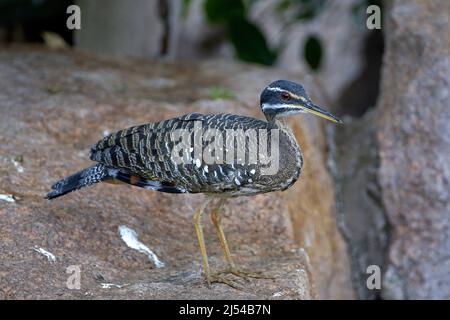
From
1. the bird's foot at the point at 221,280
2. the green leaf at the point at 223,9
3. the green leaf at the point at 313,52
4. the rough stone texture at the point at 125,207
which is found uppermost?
the green leaf at the point at 223,9

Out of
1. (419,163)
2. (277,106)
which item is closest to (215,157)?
(277,106)

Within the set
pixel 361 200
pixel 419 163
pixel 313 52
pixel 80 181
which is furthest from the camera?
pixel 313 52

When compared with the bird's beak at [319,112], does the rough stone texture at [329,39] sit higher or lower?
higher

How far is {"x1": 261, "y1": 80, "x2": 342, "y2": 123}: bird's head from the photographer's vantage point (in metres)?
5.62

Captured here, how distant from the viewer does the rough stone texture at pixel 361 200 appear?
8.41 meters

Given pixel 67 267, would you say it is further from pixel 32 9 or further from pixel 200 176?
pixel 32 9

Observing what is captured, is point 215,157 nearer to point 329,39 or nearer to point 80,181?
point 80,181

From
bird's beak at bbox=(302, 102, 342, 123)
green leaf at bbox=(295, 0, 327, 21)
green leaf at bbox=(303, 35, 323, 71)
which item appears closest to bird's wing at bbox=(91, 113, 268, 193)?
bird's beak at bbox=(302, 102, 342, 123)

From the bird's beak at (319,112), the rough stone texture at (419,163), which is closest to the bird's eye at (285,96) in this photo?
the bird's beak at (319,112)

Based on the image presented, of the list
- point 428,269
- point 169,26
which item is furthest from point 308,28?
point 428,269

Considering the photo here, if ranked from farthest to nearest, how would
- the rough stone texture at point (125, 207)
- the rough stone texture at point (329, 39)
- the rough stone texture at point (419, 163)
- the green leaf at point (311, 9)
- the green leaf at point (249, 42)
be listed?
the rough stone texture at point (329, 39)
the green leaf at point (249, 42)
the green leaf at point (311, 9)
the rough stone texture at point (419, 163)
the rough stone texture at point (125, 207)

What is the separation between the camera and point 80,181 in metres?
5.90

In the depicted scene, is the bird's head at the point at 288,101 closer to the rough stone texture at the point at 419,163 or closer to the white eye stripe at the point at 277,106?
the white eye stripe at the point at 277,106

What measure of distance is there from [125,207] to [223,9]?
4.61 m
